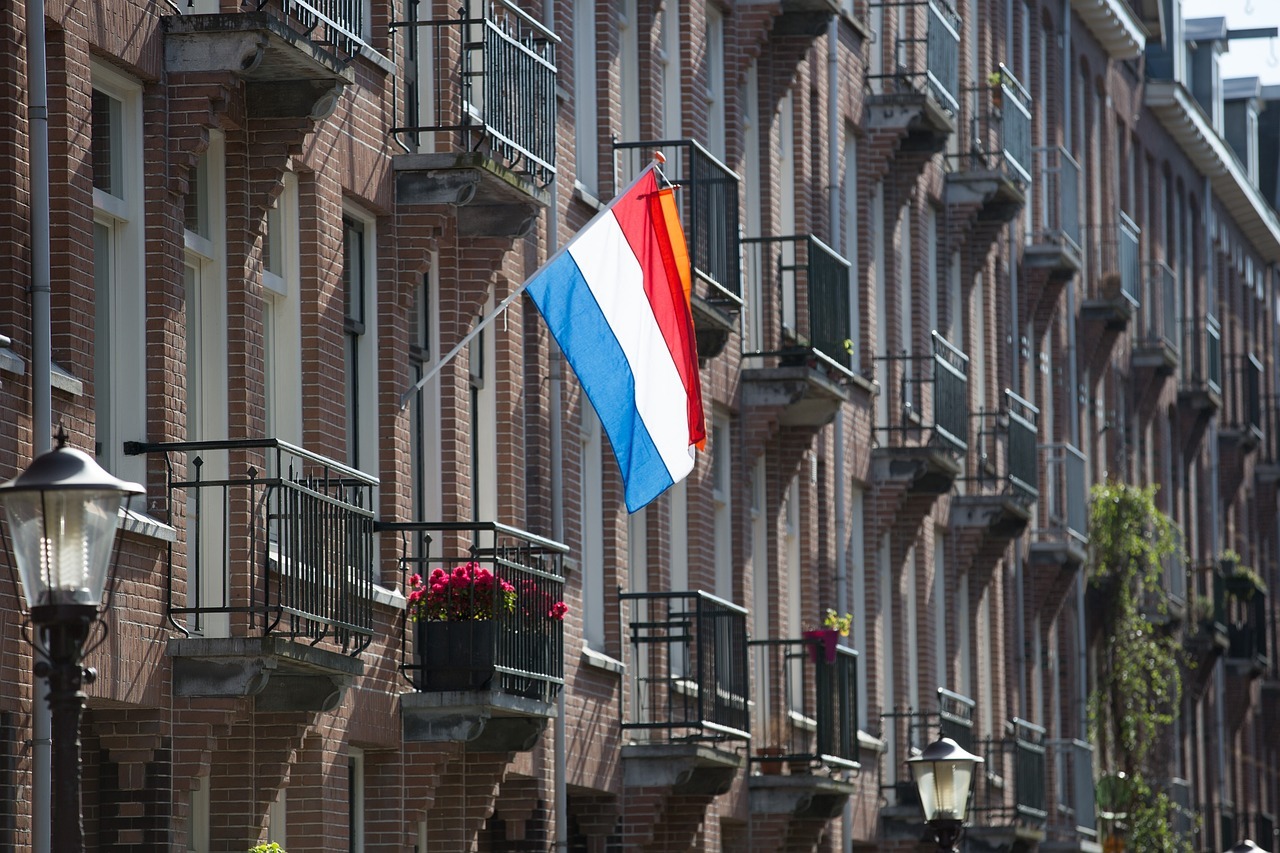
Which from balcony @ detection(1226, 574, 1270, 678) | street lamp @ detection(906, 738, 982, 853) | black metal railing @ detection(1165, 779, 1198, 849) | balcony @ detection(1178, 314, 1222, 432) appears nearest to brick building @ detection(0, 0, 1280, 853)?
black metal railing @ detection(1165, 779, 1198, 849)

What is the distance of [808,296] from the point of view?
3103 cm

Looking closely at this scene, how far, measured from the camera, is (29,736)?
16.1 m

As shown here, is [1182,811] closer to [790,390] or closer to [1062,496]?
[1062,496]

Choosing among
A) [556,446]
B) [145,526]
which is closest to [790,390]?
[556,446]

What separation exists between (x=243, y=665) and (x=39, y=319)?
2.43 metres

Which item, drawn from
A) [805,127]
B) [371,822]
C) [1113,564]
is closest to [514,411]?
[371,822]

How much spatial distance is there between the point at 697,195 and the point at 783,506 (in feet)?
18.5

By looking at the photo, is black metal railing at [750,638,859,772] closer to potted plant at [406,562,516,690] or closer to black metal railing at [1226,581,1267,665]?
potted plant at [406,562,516,690]

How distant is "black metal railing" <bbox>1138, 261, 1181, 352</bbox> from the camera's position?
52.9 metres

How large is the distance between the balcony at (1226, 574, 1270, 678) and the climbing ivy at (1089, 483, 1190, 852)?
1105 centimetres

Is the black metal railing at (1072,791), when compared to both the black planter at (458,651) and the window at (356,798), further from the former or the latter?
the black planter at (458,651)

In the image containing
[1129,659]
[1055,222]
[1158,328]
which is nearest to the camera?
[1129,659]

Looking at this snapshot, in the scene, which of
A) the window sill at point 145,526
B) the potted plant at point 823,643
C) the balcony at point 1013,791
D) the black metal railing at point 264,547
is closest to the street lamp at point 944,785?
the potted plant at point 823,643

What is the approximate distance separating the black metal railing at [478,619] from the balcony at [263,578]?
69.1 inches
